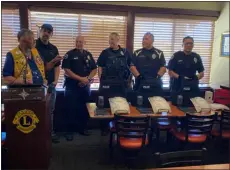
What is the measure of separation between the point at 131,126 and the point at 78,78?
1.21m

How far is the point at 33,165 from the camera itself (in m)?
2.36

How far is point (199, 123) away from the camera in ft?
8.25

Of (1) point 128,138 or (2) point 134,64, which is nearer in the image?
(1) point 128,138

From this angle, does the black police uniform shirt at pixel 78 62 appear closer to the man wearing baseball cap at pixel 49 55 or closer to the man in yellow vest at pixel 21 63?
the man wearing baseball cap at pixel 49 55

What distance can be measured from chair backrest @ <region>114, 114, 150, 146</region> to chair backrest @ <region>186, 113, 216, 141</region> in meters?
0.46

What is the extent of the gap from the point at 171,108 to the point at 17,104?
5.35 feet

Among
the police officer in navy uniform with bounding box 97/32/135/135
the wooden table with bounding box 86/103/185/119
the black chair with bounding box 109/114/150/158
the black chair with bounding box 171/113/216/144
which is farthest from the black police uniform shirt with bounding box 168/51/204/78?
the black chair with bounding box 109/114/150/158

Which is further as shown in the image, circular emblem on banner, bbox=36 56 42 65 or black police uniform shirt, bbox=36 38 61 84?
black police uniform shirt, bbox=36 38 61 84

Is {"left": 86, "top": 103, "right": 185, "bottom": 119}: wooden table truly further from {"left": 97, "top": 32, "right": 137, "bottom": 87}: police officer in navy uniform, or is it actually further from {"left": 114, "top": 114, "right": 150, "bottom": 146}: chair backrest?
{"left": 97, "top": 32, "right": 137, "bottom": 87}: police officer in navy uniform

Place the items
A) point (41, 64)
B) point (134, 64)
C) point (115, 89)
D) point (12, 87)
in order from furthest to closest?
point (134, 64) → point (115, 89) → point (41, 64) → point (12, 87)

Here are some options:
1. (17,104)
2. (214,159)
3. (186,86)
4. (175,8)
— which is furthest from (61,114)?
(175,8)

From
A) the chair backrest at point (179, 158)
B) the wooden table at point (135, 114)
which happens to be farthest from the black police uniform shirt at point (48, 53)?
the chair backrest at point (179, 158)

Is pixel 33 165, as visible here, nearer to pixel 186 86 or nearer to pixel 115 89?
pixel 115 89

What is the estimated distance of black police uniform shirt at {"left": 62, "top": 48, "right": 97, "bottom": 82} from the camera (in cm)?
331
